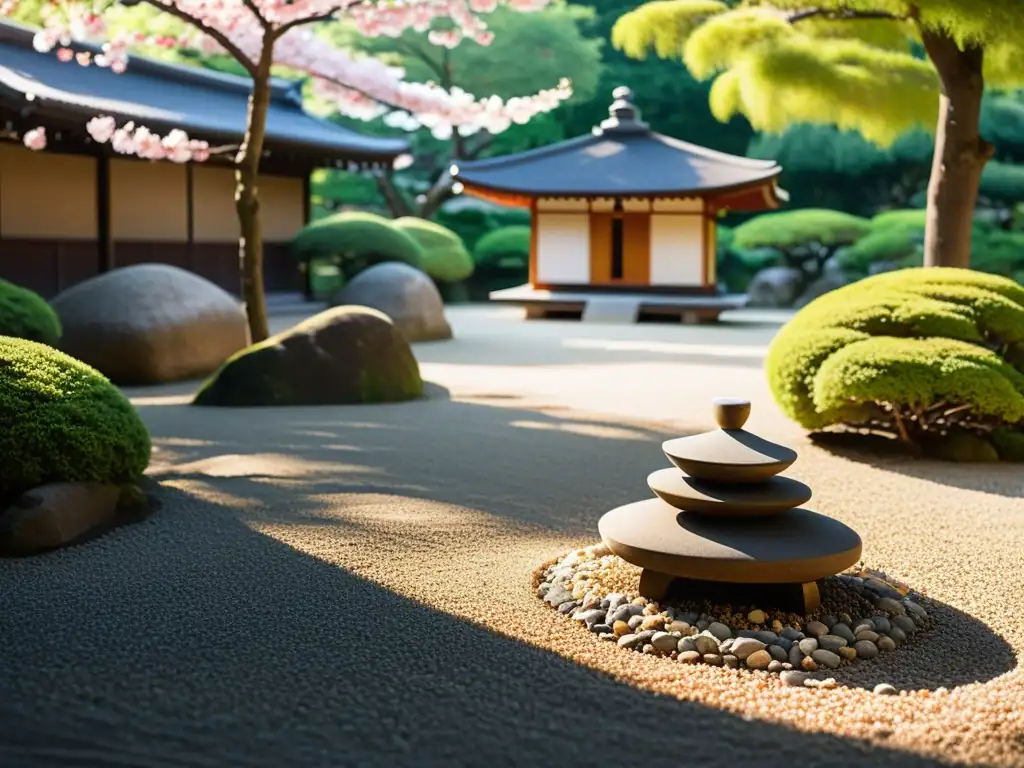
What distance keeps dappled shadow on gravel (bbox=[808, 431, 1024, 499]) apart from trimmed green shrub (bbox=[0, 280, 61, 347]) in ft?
18.2

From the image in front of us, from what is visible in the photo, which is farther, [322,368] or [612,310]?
[612,310]

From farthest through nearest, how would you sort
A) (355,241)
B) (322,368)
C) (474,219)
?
1. (474,219)
2. (355,241)
3. (322,368)

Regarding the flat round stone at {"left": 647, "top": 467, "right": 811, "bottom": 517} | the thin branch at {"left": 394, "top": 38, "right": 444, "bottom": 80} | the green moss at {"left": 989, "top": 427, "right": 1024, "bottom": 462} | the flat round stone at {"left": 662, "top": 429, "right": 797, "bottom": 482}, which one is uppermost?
the thin branch at {"left": 394, "top": 38, "right": 444, "bottom": 80}

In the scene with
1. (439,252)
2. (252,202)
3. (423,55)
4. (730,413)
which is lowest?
(730,413)

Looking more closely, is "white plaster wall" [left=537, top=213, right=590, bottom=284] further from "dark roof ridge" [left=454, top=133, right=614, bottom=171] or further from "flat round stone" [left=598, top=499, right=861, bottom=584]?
"flat round stone" [left=598, top=499, right=861, bottom=584]

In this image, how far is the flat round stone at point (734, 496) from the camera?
3369 millimetres

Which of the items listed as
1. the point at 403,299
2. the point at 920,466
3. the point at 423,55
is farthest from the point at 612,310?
the point at 920,466

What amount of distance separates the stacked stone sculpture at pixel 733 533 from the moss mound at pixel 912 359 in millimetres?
2610

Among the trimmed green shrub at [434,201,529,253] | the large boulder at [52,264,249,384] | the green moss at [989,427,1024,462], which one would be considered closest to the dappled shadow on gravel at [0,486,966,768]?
the green moss at [989,427,1024,462]

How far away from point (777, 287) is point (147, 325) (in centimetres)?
1768

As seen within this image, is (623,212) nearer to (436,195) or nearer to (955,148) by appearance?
(436,195)

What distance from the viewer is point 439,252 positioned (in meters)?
23.0

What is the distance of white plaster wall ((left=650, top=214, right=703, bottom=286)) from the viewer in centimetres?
1975

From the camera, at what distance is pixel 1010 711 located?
2.69 meters
